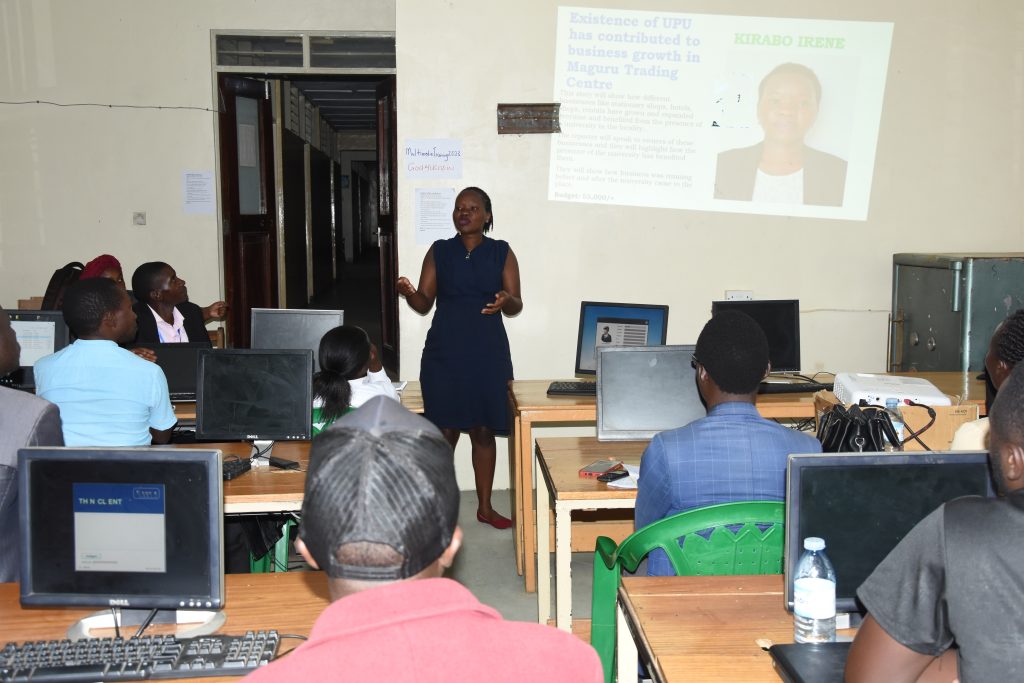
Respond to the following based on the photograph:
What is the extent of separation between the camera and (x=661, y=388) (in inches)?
142

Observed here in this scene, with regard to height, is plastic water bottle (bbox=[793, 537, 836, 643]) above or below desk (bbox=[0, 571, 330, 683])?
above

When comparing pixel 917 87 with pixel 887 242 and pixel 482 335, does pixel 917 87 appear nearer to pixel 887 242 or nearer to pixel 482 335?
pixel 887 242

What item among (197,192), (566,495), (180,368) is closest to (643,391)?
(566,495)

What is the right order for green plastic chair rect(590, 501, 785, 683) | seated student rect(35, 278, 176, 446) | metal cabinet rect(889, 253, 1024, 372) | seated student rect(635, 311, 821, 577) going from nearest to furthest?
green plastic chair rect(590, 501, 785, 683) < seated student rect(635, 311, 821, 577) < seated student rect(35, 278, 176, 446) < metal cabinet rect(889, 253, 1024, 372)

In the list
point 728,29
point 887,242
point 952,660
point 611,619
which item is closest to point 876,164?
point 887,242

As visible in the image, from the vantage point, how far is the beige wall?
251 inches

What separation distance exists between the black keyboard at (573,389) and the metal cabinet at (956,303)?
2132 millimetres

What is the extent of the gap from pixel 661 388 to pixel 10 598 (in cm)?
230

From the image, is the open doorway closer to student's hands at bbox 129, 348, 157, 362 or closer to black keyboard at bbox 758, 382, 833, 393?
student's hands at bbox 129, 348, 157, 362

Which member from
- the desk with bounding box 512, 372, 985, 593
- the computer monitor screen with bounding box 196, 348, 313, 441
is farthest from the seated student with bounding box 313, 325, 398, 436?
the desk with bounding box 512, 372, 985, 593

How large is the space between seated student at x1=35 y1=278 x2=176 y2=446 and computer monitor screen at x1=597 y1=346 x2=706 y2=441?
1606 millimetres

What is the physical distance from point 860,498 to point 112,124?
604cm

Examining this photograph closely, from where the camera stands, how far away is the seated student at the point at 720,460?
241cm

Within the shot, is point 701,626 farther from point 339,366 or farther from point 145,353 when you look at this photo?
point 145,353
